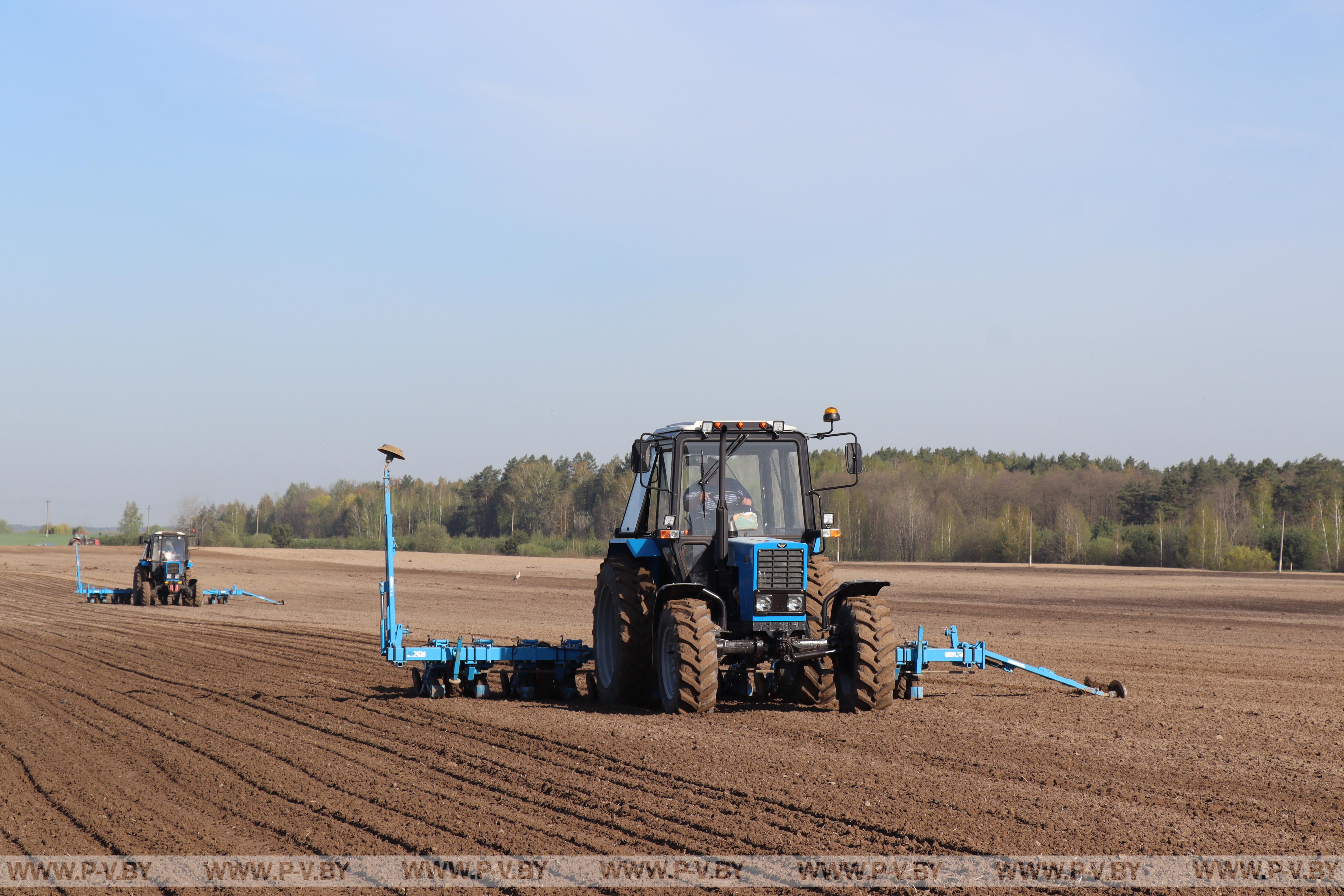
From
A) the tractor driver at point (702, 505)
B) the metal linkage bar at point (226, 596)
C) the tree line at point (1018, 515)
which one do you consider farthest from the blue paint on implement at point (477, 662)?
the tree line at point (1018, 515)

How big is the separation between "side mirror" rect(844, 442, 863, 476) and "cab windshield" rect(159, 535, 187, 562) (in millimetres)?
25857

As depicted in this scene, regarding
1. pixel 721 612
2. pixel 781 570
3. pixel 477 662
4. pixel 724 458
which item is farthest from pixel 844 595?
pixel 477 662

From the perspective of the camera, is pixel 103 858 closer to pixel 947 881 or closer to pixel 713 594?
pixel 947 881

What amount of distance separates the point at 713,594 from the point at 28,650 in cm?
1227

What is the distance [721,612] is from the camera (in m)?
10.4

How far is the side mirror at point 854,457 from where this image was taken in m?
10.2

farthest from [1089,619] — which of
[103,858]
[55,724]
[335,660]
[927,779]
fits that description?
[103,858]

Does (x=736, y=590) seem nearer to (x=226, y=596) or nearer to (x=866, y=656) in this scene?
(x=866, y=656)

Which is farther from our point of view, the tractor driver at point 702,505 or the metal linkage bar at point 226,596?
the metal linkage bar at point 226,596

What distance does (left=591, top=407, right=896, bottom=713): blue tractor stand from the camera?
33.1 feet

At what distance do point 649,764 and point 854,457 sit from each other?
3.58 metres

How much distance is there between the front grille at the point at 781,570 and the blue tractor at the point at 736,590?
1cm

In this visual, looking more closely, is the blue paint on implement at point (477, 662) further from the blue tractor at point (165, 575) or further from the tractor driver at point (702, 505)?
the blue tractor at point (165, 575)

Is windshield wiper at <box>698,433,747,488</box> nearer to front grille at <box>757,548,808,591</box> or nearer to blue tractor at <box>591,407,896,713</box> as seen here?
blue tractor at <box>591,407,896,713</box>
